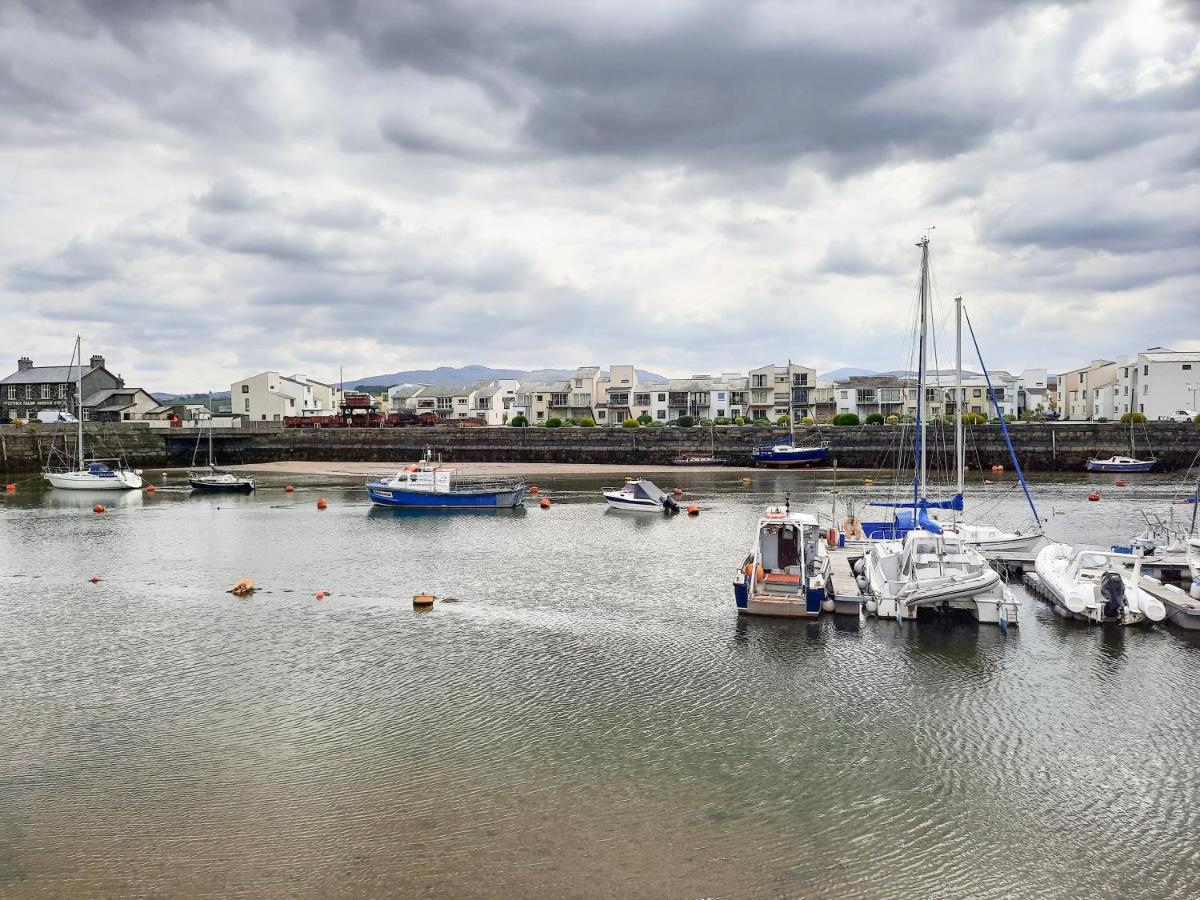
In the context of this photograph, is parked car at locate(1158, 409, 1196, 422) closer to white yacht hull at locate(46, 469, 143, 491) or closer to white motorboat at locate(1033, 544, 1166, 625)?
white motorboat at locate(1033, 544, 1166, 625)

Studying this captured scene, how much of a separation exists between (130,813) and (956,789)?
1374cm

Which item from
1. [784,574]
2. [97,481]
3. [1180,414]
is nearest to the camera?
[784,574]

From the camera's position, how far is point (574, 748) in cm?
1652

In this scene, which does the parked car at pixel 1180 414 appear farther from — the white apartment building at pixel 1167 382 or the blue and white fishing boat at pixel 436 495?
the blue and white fishing boat at pixel 436 495

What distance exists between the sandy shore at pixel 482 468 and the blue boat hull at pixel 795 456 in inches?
126

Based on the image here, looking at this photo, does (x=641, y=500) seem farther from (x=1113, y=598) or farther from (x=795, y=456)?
(x=795, y=456)

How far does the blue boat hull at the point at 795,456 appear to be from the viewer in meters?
87.2

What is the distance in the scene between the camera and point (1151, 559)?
93.0 ft

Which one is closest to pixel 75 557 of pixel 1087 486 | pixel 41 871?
pixel 41 871

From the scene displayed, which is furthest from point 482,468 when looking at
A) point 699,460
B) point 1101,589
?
point 1101,589

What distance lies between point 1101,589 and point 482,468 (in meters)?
69.1

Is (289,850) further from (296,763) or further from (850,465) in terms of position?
(850,465)

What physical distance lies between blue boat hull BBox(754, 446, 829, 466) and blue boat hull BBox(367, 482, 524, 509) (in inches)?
1506

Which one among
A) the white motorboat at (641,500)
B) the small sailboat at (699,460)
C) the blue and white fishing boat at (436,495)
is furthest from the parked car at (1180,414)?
the blue and white fishing boat at (436,495)
